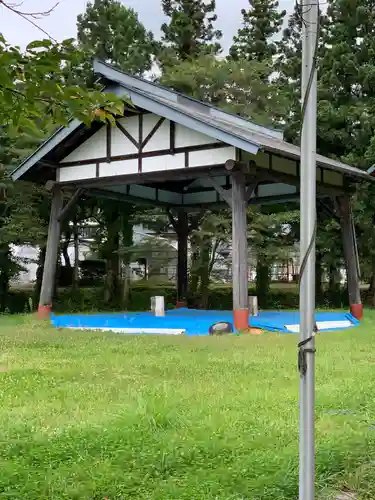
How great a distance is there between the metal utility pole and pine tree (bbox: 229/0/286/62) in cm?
2183

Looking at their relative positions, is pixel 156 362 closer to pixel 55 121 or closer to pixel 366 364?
pixel 366 364

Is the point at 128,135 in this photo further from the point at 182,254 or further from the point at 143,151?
the point at 182,254

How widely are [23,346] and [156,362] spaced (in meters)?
2.46

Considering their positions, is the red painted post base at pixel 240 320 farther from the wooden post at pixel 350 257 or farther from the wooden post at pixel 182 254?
the wooden post at pixel 182 254

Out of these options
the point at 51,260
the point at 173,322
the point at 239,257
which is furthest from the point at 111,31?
the point at 239,257

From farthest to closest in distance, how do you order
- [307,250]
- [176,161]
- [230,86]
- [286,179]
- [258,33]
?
1. [258,33]
2. [230,86]
3. [286,179]
4. [176,161]
5. [307,250]

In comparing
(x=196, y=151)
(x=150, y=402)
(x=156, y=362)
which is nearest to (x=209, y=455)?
(x=150, y=402)

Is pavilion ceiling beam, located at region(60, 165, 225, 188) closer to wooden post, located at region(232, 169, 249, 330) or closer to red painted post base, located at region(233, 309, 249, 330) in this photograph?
wooden post, located at region(232, 169, 249, 330)

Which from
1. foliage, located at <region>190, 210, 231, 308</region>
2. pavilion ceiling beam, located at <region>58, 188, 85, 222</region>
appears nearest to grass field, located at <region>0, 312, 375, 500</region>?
pavilion ceiling beam, located at <region>58, 188, 85, 222</region>

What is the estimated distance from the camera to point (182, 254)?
52.3ft

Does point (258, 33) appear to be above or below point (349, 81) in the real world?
above

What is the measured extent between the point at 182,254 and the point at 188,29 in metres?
10.1

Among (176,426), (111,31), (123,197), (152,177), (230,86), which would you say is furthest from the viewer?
(111,31)

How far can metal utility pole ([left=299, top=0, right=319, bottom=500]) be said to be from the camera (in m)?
2.04
